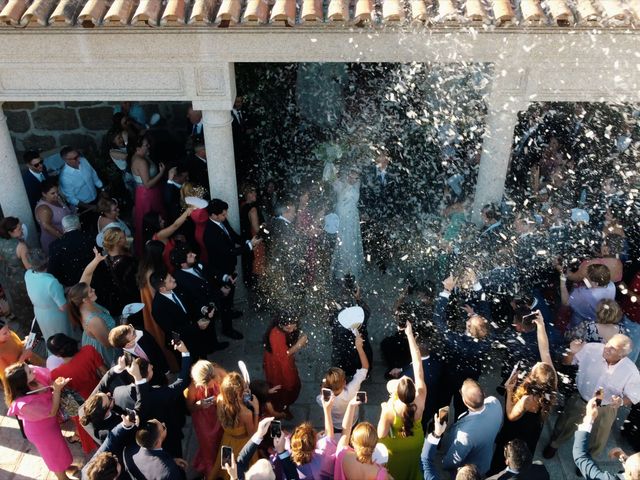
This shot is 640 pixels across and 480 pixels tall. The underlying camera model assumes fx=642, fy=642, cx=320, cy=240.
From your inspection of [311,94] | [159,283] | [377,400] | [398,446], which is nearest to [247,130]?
[311,94]

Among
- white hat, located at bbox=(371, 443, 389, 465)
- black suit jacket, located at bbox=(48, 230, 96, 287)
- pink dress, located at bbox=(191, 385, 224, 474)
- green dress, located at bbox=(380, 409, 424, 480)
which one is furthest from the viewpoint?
black suit jacket, located at bbox=(48, 230, 96, 287)

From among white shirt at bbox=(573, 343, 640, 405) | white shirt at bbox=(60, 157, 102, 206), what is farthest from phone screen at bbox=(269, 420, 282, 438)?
white shirt at bbox=(60, 157, 102, 206)

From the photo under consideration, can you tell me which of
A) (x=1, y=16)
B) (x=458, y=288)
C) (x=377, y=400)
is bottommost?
(x=377, y=400)

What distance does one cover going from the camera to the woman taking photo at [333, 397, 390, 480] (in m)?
4.10

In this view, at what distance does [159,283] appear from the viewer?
5707mm

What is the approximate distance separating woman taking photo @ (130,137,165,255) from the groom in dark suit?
2.48 metres

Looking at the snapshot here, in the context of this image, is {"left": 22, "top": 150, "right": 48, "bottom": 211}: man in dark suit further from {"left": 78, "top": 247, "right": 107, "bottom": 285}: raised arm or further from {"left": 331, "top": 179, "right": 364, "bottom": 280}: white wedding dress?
{"left": 331, "top": 179, "right": 364, "bottom": 280}: white wedding dress

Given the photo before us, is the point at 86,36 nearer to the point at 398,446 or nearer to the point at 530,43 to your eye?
the point at 530,43

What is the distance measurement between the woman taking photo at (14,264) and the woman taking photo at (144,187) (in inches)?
52.2

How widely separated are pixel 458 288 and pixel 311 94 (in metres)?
4.63

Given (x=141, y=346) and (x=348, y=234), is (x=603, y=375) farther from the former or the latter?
(x=141, y=346)

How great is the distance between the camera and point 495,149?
22.4ft

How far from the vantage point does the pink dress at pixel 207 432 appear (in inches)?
196

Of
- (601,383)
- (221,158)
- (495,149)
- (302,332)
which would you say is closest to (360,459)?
(601,383)
